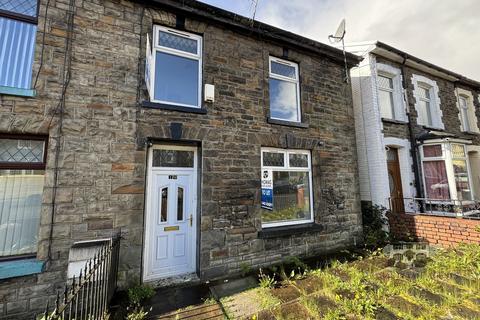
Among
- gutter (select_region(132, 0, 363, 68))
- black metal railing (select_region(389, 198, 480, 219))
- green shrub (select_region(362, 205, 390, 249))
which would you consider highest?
gutter (select_region(132, 0, 363, 68))

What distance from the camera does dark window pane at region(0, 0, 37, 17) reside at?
383 cm

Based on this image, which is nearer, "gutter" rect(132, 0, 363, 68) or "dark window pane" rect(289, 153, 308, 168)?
"gutter" rect(132, 0, 363, 68)

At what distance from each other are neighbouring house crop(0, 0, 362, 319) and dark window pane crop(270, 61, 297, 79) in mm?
33

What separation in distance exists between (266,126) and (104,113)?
11.6 ft

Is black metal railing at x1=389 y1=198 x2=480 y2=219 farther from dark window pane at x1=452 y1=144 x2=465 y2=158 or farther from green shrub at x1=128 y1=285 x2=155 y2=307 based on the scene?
Answer: green shrub at x1=128 y1=285 x2=155 y2=307

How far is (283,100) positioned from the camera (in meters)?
6.28

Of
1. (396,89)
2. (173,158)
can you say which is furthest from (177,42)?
(396,89)

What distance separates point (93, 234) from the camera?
382 cm

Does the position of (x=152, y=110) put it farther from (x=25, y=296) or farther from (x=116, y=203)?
(x=25, y=296)

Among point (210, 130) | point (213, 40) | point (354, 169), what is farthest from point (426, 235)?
point (213, 40)

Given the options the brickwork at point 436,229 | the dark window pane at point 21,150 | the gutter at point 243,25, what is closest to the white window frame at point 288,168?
the gutter at point 243,25

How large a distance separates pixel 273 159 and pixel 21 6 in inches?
227

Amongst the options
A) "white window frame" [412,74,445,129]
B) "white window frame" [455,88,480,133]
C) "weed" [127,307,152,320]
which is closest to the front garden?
"weed" [127,307,152,320]

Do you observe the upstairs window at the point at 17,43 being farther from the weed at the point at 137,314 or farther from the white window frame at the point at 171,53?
the weed at the point at 137,314
